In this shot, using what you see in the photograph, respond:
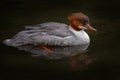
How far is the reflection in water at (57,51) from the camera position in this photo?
743 centimetres

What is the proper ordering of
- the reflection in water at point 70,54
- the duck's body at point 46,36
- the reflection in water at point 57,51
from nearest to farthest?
the reflection in water at point 70,54 → the reflection in water at point 57,51 → the duck's body at point 46,36

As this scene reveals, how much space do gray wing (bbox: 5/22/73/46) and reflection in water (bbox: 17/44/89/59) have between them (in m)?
0.09

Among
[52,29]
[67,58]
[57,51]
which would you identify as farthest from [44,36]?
[67,58]

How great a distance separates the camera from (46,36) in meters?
7.81

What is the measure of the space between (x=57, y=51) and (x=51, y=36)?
1.01 ft

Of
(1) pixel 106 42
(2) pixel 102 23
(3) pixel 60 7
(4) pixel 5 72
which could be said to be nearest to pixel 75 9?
(3) pixel 60 7

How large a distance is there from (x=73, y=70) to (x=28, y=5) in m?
3.57

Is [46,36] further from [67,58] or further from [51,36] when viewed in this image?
[67,58]

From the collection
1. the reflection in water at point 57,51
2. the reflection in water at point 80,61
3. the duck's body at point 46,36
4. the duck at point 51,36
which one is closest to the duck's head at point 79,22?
the duck at point 51,36

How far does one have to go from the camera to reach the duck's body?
25.4 ft

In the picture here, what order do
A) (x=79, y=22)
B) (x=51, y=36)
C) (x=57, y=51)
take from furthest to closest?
1. (x=79, y=22)
2. (x=51, y=36)
3. (x=57, y=51)

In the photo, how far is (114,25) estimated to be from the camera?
8695 millimetres

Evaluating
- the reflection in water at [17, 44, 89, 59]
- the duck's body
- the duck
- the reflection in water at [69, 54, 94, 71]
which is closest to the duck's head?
the duck

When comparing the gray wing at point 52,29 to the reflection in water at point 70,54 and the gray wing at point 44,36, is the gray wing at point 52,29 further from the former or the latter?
the reflection in water at point 70,54
